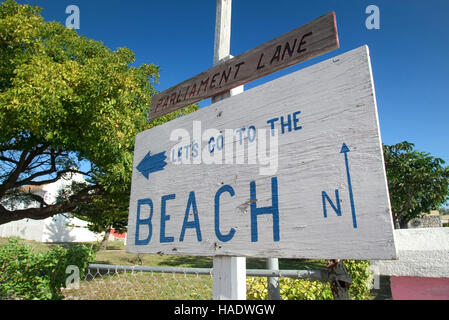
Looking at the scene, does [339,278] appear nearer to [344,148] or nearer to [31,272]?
[344,148]

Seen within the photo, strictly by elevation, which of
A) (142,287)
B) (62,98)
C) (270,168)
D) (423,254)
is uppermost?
(62,98)

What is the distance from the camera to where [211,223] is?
4.09 feet

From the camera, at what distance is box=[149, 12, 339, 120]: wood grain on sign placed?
1.22 meters

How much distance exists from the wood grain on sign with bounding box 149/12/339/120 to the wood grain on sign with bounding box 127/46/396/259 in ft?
0.39

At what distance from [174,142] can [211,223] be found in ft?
1.83

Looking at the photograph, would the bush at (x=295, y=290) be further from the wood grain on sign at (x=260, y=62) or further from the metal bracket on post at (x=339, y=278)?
the wood grain on sign at (x=260, y=62)

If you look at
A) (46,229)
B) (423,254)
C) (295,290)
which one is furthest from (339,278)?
(46,229)

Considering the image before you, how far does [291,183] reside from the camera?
1.07 metres

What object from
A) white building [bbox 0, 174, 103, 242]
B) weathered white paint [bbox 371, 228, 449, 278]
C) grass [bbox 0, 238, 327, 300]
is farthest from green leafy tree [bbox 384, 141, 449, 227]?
white building [bbox 0, 174, 103, 242]

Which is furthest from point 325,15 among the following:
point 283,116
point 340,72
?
point 283,116

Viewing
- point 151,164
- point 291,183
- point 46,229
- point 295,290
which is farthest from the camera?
point 46,229

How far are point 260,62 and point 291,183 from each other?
70 cm

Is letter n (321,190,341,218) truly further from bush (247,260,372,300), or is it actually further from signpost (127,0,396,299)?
bush (247,260,372,300)
